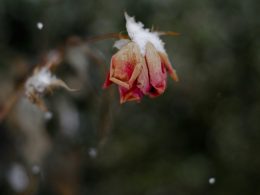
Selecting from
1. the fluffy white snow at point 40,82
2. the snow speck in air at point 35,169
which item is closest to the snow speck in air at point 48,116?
the snow speck in air at point 35,169

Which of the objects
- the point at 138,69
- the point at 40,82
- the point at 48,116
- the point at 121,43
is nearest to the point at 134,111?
the point at 48,116

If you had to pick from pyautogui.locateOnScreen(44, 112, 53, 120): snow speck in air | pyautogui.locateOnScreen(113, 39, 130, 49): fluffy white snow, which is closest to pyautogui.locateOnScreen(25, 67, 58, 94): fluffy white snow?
pyautogui.locateOnScreen(113, 39, 130, 49): fluffy white snow

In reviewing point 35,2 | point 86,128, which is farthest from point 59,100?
point 35,2

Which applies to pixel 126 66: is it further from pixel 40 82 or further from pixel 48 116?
pixel 48 116

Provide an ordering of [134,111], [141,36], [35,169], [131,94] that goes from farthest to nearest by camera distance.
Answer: [134,111] < [35,169] < [141,36] < [131,94]

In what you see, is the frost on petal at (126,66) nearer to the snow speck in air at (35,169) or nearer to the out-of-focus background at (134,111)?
the out-of-focus background at (134,111)

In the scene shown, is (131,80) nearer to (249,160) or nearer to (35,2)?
(35,2)
